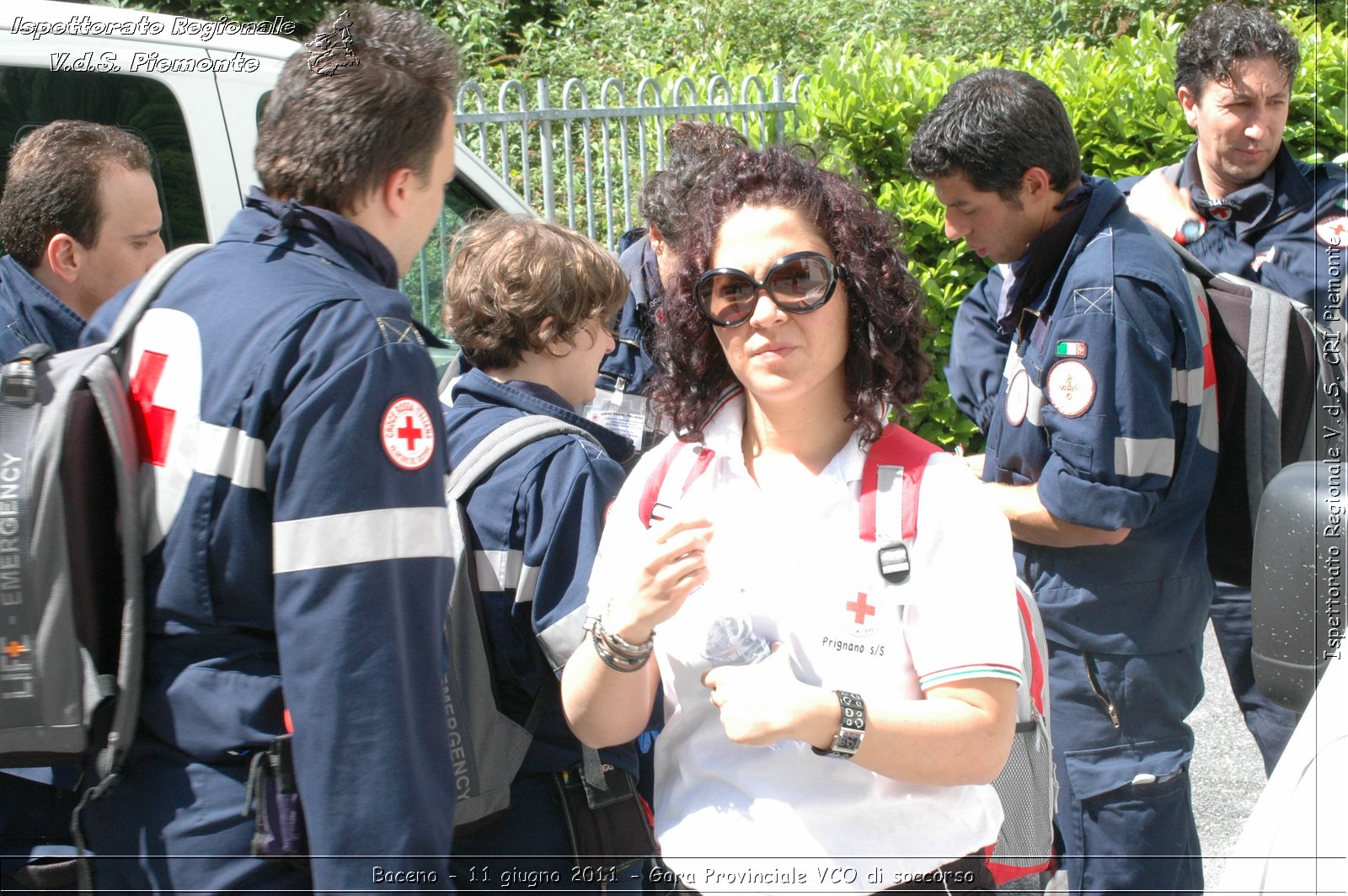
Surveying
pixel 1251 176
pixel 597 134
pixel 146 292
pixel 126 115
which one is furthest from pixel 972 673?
pixel 597 134

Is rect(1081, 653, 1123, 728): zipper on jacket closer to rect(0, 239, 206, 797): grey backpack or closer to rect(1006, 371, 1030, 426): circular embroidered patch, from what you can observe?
rect(1006, 371, 1030, 426): circular embroidered patch

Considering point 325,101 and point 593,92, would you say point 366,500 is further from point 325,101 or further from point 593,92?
point 593,92

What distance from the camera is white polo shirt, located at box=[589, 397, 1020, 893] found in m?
1.62

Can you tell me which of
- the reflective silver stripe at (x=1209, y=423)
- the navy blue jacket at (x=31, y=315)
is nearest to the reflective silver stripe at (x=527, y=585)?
the navy blue jacket at (x=31, y=315)

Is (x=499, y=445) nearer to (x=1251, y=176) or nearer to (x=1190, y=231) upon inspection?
(x=1190, y=231)

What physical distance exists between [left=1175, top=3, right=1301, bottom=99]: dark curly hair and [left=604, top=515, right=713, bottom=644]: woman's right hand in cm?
281

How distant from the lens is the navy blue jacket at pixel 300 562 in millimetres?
1501

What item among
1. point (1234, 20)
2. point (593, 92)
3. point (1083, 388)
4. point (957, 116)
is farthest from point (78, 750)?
point (593, 92)

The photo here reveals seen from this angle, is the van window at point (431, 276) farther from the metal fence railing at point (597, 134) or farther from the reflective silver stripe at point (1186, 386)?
the reflective silver stripe at point (1186, 386)

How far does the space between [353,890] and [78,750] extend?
A: 410mm

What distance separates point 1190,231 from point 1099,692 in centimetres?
171

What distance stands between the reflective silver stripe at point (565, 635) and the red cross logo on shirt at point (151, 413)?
2.19 ft

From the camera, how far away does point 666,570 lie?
1.60 m

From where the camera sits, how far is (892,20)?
12172mm
